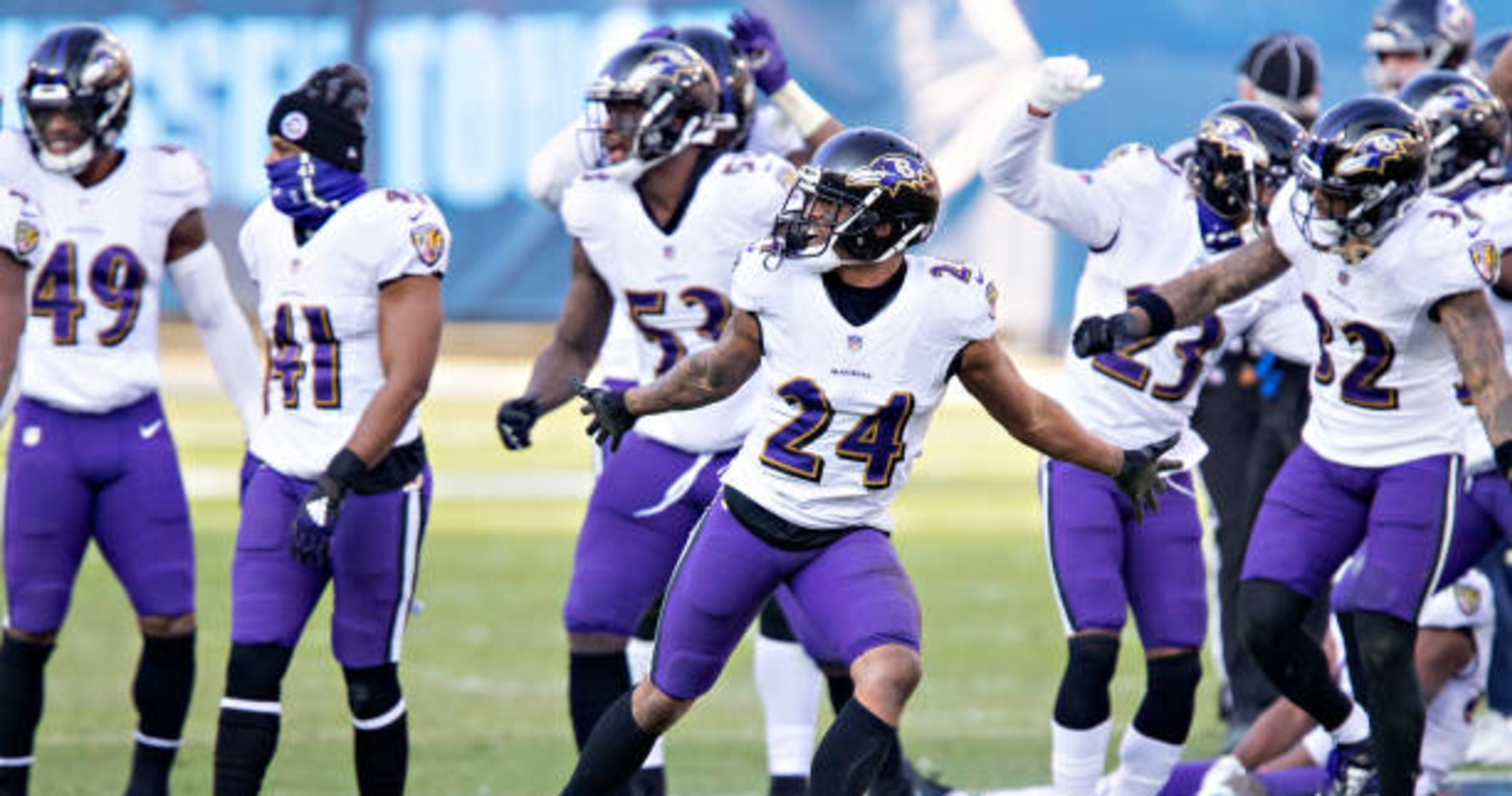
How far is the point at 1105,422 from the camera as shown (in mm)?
5879

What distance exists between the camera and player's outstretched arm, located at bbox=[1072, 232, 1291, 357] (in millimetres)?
5426

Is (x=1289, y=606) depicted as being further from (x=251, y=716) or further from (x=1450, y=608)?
(x=251, y=716)

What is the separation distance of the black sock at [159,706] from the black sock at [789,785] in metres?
1.53

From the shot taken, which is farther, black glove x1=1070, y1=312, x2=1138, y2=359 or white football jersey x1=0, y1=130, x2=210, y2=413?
white football jersey x1=0, y1=130, x2=210, y2=413

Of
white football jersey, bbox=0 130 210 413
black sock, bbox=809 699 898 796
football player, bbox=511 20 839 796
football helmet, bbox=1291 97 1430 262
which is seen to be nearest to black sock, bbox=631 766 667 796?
football player, bbox=511 20 839 796

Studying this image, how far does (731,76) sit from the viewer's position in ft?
21.1

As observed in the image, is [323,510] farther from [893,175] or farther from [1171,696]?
[1171,696]

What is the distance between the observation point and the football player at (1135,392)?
5688mm

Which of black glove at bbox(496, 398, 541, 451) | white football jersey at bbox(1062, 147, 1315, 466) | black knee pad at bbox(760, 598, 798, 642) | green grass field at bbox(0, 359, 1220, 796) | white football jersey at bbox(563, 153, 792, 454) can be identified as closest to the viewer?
black glove at bbox(496, 398, 541, 451)

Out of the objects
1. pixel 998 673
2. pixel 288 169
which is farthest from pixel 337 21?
pixel 288 169

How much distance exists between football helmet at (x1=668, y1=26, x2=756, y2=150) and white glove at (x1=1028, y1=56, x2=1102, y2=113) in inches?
36.7

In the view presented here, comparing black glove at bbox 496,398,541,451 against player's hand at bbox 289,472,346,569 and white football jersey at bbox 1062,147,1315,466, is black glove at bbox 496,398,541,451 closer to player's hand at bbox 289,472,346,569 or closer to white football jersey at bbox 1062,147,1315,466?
player's hand at bbox 289,472,346,569

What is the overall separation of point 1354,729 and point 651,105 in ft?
7.53

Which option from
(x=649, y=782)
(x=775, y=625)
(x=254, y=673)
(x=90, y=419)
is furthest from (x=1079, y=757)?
(x=90, y=419)
